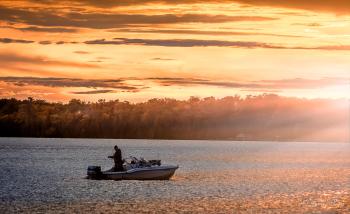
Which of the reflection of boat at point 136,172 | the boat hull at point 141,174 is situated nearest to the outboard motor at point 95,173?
the reflection of boat at point 136,172

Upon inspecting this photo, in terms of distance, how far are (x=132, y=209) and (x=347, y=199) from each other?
26171 millimetres

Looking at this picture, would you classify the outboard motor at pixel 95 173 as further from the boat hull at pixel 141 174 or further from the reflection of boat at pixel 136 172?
the boat hull at pixel 141 174

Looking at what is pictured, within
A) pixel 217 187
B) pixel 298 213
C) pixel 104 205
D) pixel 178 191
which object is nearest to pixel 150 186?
pixel 178 191

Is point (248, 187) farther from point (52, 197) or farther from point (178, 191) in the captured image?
point (52, 197)

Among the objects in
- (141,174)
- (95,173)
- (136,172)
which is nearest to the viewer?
(136,172)

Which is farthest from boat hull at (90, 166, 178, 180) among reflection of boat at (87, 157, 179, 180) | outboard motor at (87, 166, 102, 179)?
outboard motor at (87, 166, 102, 179)

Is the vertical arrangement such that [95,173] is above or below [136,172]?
below

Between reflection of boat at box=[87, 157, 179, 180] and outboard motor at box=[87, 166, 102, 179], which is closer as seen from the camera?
reflection of boat at box=[87, 157, 179, 180]

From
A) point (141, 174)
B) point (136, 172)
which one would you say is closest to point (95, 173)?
point (136, 172)

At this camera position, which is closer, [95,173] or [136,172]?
[136,172]

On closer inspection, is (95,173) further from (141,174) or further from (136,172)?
(141,174)

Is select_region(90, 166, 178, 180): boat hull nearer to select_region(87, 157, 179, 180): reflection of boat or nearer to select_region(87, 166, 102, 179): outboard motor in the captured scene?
select_region(87, 157, 179, 180): reflection of boat

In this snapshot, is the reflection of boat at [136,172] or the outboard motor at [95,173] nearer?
the reflection of boat at [136,172]

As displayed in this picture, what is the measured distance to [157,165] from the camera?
8912cm
